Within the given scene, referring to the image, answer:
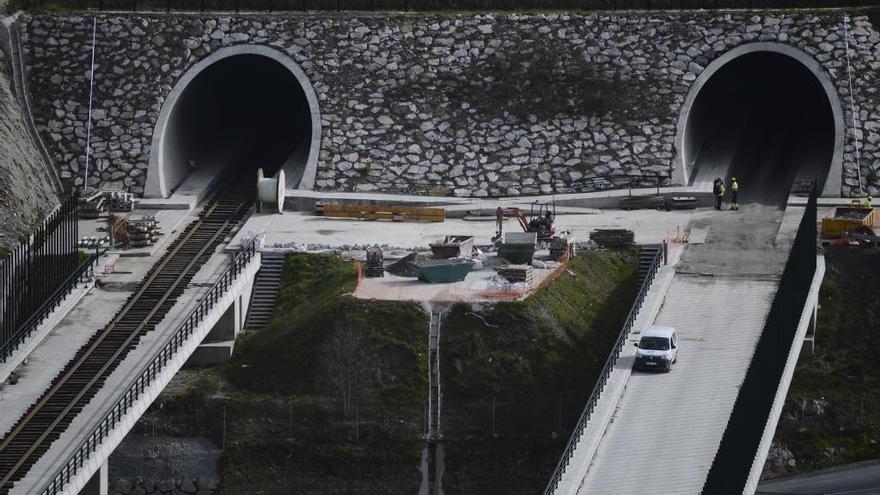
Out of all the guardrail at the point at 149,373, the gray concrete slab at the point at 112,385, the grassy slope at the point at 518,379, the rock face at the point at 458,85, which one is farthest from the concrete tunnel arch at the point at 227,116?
the grassy slope at the point at 518,379

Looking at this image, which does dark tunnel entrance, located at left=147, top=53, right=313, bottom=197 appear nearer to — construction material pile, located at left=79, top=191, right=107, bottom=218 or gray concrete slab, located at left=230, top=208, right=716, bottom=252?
construction material pile, located at left=79, top=191, right=107, bottom=218

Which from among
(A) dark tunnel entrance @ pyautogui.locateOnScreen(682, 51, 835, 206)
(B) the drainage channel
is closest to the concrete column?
(B) the drainage channel

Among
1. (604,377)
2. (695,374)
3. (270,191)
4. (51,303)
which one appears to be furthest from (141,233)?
(695,374)

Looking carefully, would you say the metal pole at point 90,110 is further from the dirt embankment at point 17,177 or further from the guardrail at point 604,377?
the guardrail at point 604,377

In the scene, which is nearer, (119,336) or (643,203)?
(119,336)

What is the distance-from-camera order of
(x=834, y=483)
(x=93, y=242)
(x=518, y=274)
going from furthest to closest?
1. (x=93, y=242)
2. (x=518, y=274)
3. (x=834, y=483)

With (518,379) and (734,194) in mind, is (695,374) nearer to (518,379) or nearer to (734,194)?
(518,379)
